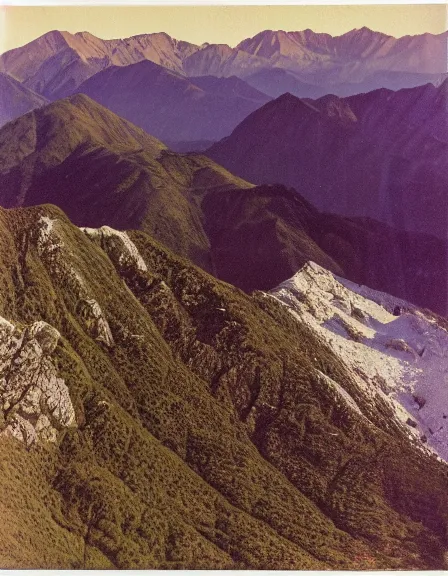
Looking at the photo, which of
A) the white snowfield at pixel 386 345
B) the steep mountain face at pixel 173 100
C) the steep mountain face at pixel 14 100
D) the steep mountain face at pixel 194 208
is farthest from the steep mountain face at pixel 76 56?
the white snowfield at pixel 386 345

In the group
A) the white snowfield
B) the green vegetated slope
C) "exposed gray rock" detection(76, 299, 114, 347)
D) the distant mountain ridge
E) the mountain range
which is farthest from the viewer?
the distant mountain ridge

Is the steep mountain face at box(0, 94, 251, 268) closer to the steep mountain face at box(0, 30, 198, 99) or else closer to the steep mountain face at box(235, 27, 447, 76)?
the steep mountain face at box(0, 30, 198, 99)

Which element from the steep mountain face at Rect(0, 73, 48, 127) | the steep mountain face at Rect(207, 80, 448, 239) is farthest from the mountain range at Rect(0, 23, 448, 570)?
the steep mountain face at Rect(207, 80, 448, 239)

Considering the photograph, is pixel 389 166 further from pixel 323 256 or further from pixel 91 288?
pixel 91 288

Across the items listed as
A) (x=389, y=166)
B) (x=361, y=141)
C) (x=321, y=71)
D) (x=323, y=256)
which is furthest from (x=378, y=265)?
(x=361, y=141)

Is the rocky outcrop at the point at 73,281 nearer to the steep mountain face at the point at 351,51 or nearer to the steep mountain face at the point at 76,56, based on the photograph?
the steep mountain face at the point at 76,56

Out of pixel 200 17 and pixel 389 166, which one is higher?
pixel 389 166
